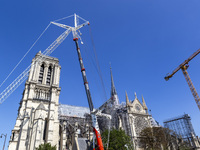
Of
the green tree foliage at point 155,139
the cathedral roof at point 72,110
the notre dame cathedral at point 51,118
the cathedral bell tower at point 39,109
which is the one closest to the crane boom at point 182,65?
the notre dame cathedral at point 51,118

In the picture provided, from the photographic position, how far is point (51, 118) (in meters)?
42.2

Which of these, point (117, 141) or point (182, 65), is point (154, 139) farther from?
point (182, 65)

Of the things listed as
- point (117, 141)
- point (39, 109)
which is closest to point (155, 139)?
point (117, 141)

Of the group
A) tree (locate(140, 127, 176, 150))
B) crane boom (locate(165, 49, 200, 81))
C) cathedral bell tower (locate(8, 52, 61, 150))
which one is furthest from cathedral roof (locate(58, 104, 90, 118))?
crane boom (locate(165, 49, 200, 81))

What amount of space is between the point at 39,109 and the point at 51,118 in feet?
12.6

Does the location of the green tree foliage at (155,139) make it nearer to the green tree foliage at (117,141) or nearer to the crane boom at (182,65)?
the green tree foliage at (117,141)

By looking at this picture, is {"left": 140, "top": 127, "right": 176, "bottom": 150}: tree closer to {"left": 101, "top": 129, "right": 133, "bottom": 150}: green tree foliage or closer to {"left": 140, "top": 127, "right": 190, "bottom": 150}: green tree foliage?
{"left": 140, "top": 127, "right": 190, "bottom": 150}: green tree foliage

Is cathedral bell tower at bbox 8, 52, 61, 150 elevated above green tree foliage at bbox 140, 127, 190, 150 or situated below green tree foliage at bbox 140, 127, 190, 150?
above

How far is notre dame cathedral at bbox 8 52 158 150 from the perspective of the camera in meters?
38.1

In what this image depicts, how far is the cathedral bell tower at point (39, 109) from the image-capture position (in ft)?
125

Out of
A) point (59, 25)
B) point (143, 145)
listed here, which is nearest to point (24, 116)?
point (59, 25)

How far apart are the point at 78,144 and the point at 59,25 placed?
104ft

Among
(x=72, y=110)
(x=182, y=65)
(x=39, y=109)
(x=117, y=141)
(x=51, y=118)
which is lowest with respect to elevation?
(x=117, y=141)

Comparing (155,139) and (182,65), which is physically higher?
(182,65)
